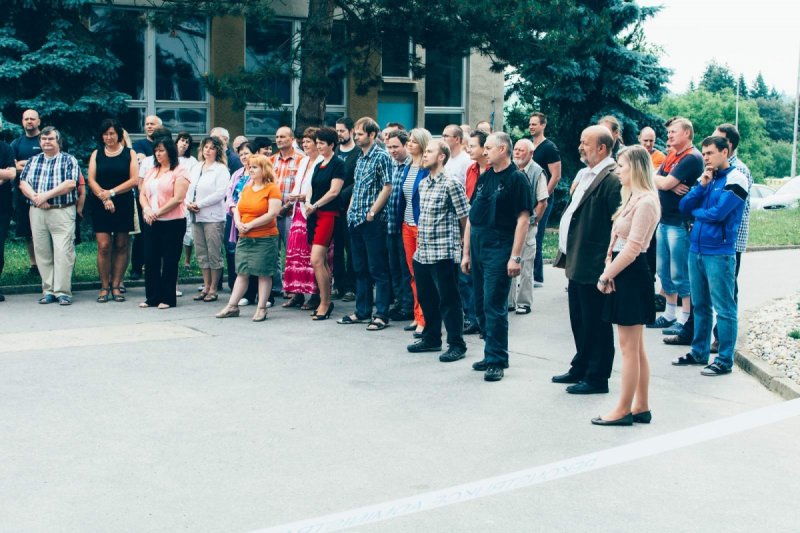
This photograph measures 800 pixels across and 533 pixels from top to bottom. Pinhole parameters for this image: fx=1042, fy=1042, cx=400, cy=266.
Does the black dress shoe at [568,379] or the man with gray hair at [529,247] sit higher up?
the man with gray hair at [529,247]

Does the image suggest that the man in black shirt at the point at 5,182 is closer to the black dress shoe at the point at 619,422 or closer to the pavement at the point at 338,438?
the pavement at the point at 338,438

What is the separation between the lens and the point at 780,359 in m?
9.08

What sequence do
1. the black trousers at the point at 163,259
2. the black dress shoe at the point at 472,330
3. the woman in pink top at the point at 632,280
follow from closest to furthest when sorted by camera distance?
1. the woman in pink top at the point at 632,280
2. the black dress shoe at the point at 472,330
3. the black trousers at the point at 163,259

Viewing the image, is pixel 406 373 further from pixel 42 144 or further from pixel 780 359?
pixel 42 144

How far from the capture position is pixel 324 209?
451 inches

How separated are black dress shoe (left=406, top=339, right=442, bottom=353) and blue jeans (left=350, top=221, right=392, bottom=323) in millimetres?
1357

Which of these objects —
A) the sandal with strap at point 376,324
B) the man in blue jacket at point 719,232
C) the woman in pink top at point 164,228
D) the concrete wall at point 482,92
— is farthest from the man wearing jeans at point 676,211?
the concrete wall at point 482,92

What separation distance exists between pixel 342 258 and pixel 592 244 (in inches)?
216

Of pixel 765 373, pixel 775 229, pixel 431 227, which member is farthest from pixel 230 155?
pixel 775 229

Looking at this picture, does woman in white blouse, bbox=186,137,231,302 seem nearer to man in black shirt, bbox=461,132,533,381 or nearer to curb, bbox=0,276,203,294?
curb, bbox=0,276,203,294

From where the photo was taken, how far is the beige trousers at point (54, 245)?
12344mm

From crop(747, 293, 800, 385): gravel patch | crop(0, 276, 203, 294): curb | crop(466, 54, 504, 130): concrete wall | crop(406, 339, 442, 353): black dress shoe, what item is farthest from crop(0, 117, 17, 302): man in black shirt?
crop(466, 54, 504, 130): concrete wall

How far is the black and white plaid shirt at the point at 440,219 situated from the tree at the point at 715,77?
407 feet

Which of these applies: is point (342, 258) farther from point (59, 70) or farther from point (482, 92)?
point (482, 92)
